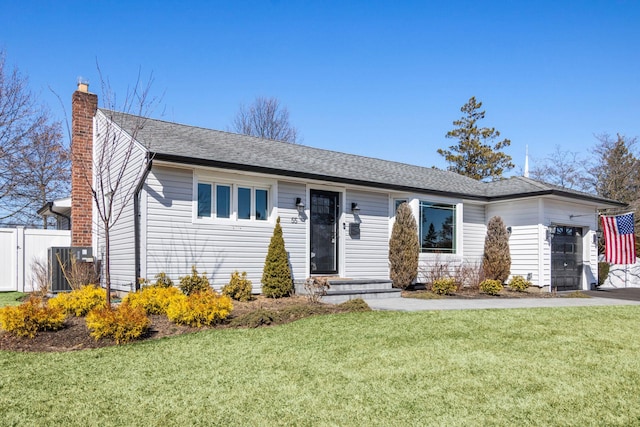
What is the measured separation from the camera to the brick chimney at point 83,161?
444 inches

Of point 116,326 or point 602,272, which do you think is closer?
point 116,326

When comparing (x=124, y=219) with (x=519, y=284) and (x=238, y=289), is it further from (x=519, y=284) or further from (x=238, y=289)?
(x=519, y=284)

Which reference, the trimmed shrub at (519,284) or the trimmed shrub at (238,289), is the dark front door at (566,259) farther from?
the trimmed shrub at (238,289)

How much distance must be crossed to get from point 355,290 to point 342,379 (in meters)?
5.50

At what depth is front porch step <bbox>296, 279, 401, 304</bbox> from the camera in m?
9.12

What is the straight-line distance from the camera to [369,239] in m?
11.8

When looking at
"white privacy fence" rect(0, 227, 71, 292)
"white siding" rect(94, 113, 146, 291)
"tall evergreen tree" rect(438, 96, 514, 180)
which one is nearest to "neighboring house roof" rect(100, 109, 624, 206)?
"white siding" rect(94, 113, 146, 291)

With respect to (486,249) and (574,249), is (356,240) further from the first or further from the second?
(574,249)

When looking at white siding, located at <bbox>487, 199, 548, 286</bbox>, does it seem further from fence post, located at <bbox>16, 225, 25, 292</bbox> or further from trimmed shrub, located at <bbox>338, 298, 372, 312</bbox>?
fence post, located at <bbox>16, 225, 25, 292</bbox>

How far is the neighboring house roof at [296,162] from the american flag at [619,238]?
85 cm

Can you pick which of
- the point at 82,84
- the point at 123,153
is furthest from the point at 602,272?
the point at 82,84

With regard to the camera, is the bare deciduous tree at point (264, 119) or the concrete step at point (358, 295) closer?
the concrete step at point (358, 295)

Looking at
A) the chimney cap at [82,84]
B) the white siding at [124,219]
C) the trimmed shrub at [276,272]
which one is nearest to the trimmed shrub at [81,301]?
the white siding at [124,219]

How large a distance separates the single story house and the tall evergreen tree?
17.7 meters
